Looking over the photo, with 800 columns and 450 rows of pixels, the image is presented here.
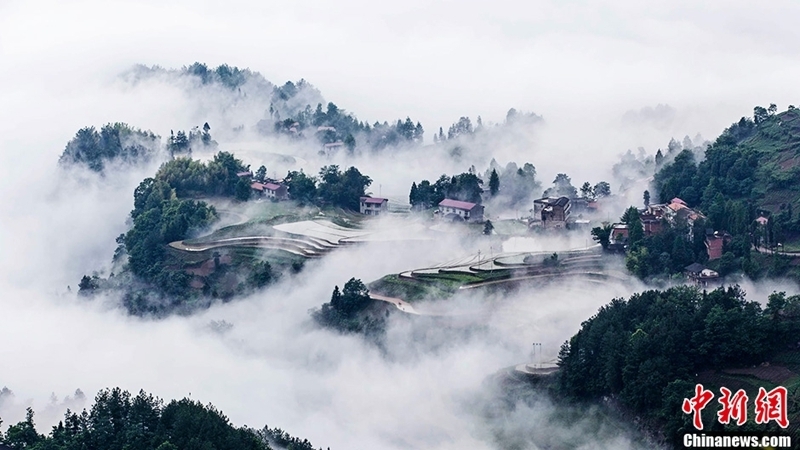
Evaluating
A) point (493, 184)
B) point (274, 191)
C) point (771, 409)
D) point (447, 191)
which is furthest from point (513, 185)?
point (771, 409)

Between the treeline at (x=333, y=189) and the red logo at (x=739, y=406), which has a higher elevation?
the treeline at (x=333, y=189)

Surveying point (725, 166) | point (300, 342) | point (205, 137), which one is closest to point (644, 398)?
point (300, 342)

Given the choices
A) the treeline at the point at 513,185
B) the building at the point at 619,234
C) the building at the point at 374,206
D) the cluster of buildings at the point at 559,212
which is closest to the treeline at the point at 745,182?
the building at the point at 619,234

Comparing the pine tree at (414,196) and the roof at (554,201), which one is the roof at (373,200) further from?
the roof at (554,201)

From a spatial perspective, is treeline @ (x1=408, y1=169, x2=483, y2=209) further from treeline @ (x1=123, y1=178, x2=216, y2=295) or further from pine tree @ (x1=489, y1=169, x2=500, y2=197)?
treeline @ (x1=123, y1=178, x2=216, y2=295)

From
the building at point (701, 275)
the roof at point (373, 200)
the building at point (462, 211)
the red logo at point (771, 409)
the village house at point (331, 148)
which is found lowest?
the red logo at point (771, 409)

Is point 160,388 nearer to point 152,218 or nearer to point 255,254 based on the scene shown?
point 255,254
